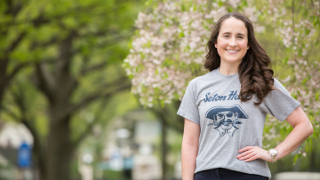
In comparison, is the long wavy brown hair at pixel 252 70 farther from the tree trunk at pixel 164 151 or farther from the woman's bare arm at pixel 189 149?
the tree trunk at pixel 164 151

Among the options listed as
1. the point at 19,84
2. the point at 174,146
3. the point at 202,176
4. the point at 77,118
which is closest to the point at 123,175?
the point at 174,146

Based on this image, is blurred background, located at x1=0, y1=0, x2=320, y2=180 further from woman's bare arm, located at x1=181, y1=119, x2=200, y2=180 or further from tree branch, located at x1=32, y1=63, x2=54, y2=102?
woman's bare arm, located at x1=181, y1=119, x2=200, y2=180

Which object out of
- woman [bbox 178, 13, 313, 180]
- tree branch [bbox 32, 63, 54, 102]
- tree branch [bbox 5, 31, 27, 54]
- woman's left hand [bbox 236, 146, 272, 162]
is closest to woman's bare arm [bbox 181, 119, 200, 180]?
woman [bbox 178, 13, 313, 180]

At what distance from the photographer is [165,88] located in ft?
17.6

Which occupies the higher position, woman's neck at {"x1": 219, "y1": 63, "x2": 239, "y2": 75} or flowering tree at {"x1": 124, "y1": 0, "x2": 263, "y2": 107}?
flowering tree at {"x1": 124, "y1": 0, "x2": 263, "y2": 107}

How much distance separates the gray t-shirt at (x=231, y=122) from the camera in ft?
8.06

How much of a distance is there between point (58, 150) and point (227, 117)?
13.8 m

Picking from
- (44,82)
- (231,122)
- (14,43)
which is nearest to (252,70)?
(231,122)

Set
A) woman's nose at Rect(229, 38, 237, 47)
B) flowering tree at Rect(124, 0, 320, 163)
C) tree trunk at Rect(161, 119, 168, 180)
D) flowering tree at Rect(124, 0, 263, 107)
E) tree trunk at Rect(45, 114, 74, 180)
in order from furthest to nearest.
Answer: tree trunk at Rect(161, 119, 168, 180)
tree trunk at Rect(45, 114, 74, 180)
flowering tree at Rect(124, 0, 263, 107)
flowering tree at Rect(124, 0, 320, 163)
woman's nose at Rect(229, 38, 237, 47)

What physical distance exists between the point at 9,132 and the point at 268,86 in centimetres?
5144

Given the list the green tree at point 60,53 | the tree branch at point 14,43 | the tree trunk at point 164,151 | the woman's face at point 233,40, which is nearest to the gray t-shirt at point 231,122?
the woman's face at point 233,40

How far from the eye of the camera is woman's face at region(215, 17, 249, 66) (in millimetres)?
2604

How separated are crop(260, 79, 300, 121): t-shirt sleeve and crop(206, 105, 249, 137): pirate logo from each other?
158 millimetres

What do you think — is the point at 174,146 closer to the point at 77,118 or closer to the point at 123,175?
the point at 123,175
